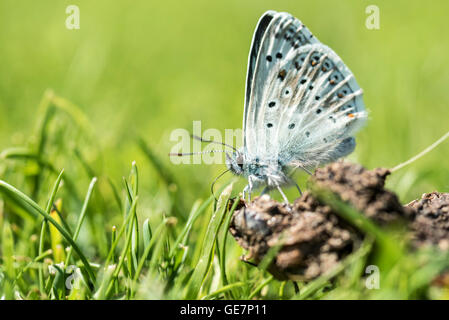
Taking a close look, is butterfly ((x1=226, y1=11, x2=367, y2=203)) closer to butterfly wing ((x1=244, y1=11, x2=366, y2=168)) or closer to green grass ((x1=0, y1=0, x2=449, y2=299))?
butterfly wing ((x1=244, y1=11, x2=366, y2=168))

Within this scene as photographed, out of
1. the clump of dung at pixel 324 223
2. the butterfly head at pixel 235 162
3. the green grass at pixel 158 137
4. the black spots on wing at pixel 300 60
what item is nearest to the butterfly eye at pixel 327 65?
the black spots on wing at pixel 300 60

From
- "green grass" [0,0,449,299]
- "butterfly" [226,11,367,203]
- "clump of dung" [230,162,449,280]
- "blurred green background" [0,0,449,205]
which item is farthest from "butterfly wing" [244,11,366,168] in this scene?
"clump of dung" [230,162,449,280]

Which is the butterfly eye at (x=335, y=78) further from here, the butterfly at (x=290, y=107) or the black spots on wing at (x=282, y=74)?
the black spots on wing at (x=282, y=74)

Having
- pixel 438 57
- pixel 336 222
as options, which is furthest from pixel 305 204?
pixel 438 57

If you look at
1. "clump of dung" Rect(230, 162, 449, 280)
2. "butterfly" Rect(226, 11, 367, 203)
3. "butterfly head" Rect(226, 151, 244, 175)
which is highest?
"butterfly" Rect(226, 11, 367, 203)

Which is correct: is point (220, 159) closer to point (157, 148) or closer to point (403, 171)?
point (157, 148)

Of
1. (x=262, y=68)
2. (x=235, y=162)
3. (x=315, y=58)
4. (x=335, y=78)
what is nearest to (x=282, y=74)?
(x=262, y=68)
